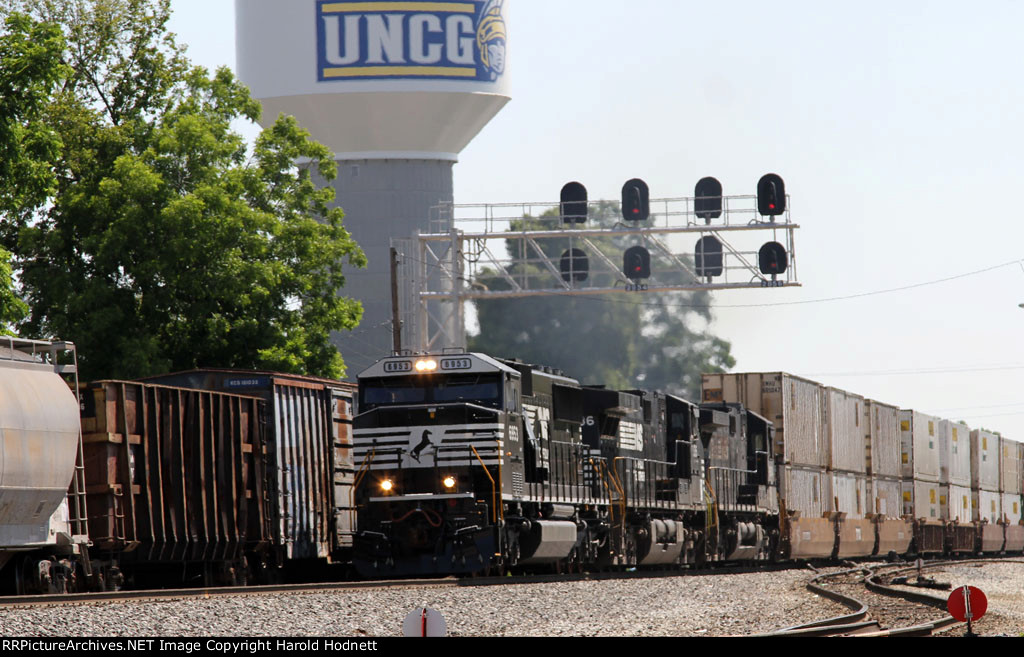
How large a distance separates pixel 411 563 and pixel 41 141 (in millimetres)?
10830

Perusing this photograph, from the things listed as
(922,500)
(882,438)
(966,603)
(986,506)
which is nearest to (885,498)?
(882,438)

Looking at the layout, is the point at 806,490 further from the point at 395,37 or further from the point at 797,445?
the point at 395,37

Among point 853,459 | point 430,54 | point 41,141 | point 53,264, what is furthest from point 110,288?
point 430,54

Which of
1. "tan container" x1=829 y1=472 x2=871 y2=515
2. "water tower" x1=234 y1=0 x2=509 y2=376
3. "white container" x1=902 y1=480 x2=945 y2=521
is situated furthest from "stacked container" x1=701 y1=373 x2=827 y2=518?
"water tower" x1=234 y1=0 x2=509 y2=376

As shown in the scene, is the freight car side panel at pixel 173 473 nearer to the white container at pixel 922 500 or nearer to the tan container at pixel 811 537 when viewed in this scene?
the tan container at pixel 811 537

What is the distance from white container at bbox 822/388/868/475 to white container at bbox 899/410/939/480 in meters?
3.88

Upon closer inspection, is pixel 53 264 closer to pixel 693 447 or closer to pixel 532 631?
pixel 693 447

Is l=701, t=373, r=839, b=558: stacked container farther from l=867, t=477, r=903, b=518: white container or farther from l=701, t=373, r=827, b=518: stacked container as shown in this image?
l=867, t=477, r=903, b=518: white container

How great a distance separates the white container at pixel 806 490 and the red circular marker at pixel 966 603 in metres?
21.2

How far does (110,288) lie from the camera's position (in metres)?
33.9

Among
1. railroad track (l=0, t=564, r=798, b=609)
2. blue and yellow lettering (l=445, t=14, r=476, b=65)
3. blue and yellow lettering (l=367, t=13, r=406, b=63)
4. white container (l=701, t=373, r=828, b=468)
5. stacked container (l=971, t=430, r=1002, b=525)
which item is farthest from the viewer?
blue and yellow lettering (l=445, t=14, r=476, b=65)

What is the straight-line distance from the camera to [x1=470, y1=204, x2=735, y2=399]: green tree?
A: 99562 millimetres

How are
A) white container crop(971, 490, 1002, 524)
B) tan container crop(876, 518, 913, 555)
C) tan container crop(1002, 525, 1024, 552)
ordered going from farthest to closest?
1. tan container crop(1002, 525, 1024, 552)
2. white container crop(971, 490, 1002, 524)
3. tan container crop(876, 518, 913, 555)

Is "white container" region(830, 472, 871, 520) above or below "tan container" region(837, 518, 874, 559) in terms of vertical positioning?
above
